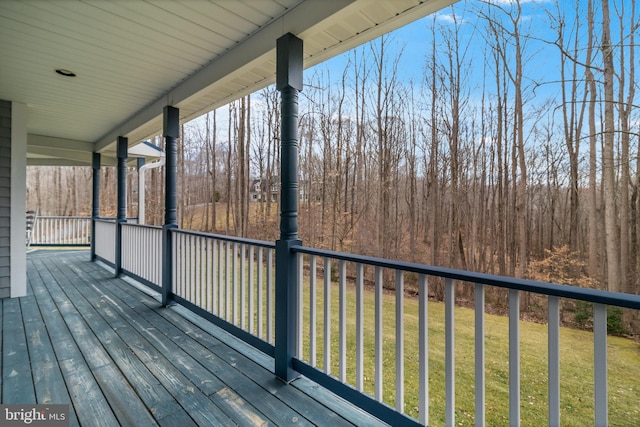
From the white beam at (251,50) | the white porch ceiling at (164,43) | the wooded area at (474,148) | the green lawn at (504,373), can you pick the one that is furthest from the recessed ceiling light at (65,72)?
the green lawn at (504,373)

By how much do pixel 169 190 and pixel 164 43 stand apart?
177 cm

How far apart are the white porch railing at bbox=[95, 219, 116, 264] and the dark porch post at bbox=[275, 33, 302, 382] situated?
512 centimetres

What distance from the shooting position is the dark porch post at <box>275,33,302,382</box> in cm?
221

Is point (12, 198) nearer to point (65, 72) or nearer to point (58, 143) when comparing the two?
point (65, 72)

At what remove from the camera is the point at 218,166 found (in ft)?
42.0

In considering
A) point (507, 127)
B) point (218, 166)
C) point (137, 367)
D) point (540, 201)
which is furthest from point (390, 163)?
point (137, 367)

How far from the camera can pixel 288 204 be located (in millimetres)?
2271

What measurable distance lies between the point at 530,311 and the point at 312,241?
6.52 m

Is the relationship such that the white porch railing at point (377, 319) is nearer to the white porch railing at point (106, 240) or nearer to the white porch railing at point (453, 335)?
the white porch railing at point (453, 335)

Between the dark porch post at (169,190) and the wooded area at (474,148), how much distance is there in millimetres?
2577

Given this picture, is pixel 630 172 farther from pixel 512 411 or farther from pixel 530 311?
pixel 512 411

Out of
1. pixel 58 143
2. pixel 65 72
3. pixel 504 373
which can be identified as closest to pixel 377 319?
pixel 504 373

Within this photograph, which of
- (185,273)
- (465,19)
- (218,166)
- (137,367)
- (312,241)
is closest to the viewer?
(137,367)

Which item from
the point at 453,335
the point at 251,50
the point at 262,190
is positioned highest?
the point at 251,50
